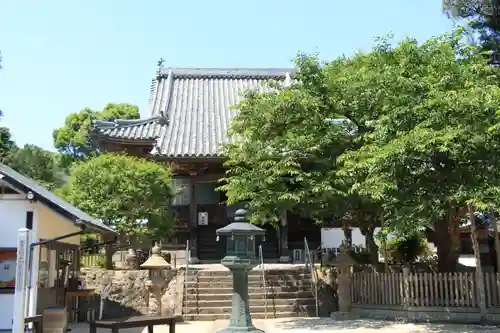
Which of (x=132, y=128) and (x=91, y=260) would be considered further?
(x=132, y=128)

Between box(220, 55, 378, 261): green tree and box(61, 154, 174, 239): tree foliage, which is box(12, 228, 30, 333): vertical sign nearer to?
box(220, 55, 378, 261): green tree

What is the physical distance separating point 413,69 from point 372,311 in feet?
23.2

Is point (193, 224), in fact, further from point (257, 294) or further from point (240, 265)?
point (240, 265)

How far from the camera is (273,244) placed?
72.8 ft

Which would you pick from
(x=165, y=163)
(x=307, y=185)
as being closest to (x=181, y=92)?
(x=165, y=163)

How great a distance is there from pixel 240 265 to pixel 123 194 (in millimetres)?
8671

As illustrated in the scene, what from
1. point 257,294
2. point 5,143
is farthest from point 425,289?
point 5,143

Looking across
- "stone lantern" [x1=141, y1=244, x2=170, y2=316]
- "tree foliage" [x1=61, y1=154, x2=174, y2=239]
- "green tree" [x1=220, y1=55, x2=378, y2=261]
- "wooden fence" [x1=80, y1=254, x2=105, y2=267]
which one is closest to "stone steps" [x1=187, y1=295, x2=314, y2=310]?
"stone lantern" [x1=141, y1=244, x2=170, y2=316]

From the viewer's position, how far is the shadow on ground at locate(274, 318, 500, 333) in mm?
12188

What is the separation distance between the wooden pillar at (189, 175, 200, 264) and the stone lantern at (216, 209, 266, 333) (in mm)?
11209

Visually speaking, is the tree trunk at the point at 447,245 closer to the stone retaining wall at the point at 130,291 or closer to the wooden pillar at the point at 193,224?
the stone retaining wall at the point at 130,291

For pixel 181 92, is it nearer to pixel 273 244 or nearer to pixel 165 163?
pixel 165 163

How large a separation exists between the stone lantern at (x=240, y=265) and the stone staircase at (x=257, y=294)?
605cm

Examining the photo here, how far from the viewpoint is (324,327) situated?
42.8 ft
